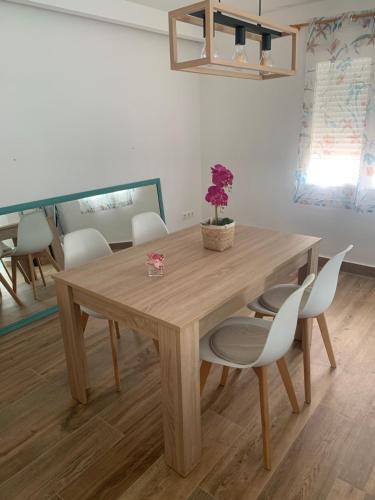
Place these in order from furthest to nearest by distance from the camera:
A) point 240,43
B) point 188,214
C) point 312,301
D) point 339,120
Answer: point 188,214
point 339,120
point 312,301
point 240,43

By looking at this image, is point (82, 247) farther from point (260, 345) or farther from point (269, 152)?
point (269, 152)

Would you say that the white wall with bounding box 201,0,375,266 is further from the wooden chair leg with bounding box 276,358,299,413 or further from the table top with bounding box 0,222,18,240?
the table top with bounding box 0,222,18,240

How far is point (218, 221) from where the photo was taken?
2.13m

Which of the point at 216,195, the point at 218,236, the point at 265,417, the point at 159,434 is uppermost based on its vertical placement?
the point at 216,195

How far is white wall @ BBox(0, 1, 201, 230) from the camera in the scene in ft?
8.82

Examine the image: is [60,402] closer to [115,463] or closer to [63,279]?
[115,463]

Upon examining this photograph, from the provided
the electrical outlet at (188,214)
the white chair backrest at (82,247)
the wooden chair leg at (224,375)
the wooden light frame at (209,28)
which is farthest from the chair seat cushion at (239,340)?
the electrical outlet at (188,214)

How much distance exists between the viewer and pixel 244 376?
2.18m

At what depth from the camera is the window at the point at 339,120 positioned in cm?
310

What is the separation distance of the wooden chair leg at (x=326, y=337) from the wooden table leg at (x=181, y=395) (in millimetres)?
964

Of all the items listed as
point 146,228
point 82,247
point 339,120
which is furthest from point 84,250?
point 339,120

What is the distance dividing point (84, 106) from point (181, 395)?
2.62 m

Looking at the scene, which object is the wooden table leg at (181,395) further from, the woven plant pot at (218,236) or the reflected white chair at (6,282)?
the reflected white chair at (6,282)

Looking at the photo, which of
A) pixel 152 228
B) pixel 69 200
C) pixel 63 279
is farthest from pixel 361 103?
pixel 63 279
